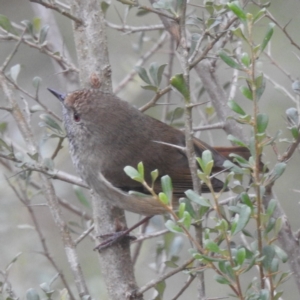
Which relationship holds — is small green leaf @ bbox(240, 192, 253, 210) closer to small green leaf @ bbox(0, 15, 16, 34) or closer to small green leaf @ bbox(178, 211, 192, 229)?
small green leaf @ bbox(178, 211, 192, 229)

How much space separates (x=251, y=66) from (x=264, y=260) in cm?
50

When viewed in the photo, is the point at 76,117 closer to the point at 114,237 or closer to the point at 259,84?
the point at 114,237

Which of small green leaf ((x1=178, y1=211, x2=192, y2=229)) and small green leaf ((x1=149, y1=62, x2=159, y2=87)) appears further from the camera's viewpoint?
small green leaf ((x1=149, y1=62, x2=159, y2=87))

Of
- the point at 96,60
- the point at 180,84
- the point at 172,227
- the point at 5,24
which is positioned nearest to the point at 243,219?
the point at 172,227

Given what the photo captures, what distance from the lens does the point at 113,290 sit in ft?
7.01

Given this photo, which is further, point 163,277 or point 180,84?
point 163,277

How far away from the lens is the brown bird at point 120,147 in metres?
2.72

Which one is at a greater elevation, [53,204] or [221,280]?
[53,204]

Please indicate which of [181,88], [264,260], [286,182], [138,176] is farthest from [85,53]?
[286,182]

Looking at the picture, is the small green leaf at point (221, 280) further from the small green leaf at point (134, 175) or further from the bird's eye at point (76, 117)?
the bird's eye at point (76, 117)

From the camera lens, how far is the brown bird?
2717 millimetres

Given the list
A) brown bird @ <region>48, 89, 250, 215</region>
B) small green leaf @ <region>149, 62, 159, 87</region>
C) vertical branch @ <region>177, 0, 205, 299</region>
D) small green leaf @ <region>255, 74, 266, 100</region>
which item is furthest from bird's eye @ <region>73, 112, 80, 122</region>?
small green leaf @ <region>255, 74, 266, 100</region>

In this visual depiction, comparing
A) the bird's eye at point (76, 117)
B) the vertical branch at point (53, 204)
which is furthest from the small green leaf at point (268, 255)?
the bird's eye at point (76, 117)

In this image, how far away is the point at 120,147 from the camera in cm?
281
